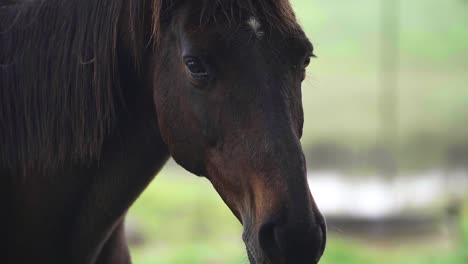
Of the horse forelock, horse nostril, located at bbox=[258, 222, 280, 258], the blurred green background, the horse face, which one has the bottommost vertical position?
the blurred green background

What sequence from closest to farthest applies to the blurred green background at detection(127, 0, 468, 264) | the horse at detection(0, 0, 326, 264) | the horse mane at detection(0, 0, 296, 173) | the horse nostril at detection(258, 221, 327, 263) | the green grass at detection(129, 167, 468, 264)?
the horse nostril at detection(258, 221, 327, 263), the horse at detection(0, 0, 326, 264), the horse mane at detection(0, 0, 296, 173), the green grass at detection(129, 167, 468, 264), the blurred green background at detection(127, 0, 468, 264)

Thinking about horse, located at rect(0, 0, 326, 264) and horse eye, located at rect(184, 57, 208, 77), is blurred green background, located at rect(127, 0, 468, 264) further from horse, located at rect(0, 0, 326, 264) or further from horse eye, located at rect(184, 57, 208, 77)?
horse eye, located at rect(184, 57, 208, 77)

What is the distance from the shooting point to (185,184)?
1005 centimetres

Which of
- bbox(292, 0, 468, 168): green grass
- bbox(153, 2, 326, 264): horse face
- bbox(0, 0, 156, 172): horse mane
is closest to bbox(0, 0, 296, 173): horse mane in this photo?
bbox(0, 0, 156, 172): horse mane

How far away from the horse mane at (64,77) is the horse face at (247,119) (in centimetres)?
15

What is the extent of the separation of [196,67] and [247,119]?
21 centimetres

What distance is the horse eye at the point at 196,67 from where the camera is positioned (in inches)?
90.6

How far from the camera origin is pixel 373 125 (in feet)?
37.4

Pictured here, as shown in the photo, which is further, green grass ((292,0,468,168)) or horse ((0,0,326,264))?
green grass ((292,0,468,168))

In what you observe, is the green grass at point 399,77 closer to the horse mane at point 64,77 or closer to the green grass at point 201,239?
the green grass at point 201,239

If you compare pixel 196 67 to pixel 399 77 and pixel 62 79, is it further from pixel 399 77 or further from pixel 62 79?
pixel 399 77

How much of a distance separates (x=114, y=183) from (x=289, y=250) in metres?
0.73

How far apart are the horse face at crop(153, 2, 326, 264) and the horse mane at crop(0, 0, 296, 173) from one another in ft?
0.48

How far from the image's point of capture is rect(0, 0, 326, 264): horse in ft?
7.25
